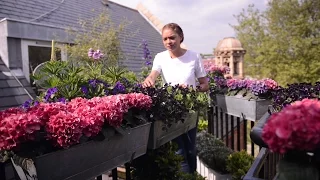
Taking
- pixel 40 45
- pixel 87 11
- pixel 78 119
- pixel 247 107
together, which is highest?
pixel 87 11

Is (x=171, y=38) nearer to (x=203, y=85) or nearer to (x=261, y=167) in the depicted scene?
(x=203, y=85)

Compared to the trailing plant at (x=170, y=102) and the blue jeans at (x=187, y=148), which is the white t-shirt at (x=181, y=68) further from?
the blue jeans at (x=187, y=148)

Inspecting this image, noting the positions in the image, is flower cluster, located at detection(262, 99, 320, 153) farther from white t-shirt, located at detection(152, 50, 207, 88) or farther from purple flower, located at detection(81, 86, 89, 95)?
white t-shirt, located at detection(152, 50, 207, 88)

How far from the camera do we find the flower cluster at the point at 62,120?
1003 millimetres

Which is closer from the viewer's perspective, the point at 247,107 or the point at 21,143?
the point at 21,143

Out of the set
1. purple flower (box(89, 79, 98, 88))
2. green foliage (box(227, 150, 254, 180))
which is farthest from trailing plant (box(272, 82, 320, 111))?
green foliage (box(227, 150, 254, 180))

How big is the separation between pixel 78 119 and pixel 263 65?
47.5 feet

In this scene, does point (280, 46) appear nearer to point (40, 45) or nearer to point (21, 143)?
point (40, 45)

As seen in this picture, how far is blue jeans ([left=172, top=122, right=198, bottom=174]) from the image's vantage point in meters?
2.50

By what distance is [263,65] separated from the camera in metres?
14.3

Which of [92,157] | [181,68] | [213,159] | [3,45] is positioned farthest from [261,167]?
[3,45]

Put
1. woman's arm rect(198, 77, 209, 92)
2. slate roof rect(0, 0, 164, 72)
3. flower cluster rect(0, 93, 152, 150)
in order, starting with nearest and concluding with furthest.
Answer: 1. flower cluster rect(0, 93, 152, 150)
2. woman's arm rect(198, 77, 209, 92)
3. slate roof rect(0, 0, 164, 72)

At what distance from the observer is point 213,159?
125 inches

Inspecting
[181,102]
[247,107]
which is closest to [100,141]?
[181,102]
